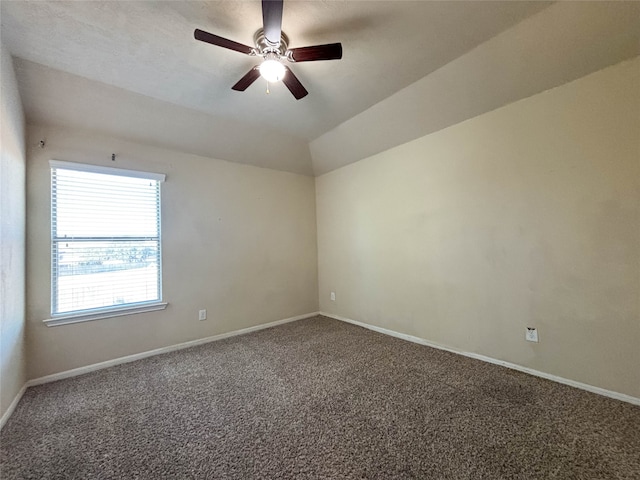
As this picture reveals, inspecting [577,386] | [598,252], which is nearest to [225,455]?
[577,386]

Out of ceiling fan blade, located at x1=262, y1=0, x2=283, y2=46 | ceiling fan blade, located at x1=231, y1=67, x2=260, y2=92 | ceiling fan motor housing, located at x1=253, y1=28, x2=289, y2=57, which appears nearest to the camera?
ceiling fan blade, located at x1=262, y1=0, x2=283, y2=46

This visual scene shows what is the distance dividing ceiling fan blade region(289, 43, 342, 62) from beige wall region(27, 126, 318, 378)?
2218mm

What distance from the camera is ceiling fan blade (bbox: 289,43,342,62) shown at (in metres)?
1.76

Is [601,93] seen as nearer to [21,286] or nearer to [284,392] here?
[284,392]

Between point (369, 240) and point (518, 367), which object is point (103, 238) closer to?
point (369, 240)

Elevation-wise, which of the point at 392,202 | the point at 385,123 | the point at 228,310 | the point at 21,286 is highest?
the point at 385,123

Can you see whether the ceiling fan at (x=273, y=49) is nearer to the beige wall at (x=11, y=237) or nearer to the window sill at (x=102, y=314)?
the beige wall at (x=11, y=237)

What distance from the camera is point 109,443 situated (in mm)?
1690

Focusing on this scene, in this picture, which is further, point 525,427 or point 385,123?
point 385,123

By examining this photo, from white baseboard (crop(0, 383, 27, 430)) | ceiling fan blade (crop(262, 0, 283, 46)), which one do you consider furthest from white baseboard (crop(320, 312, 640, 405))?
white baseboard (crop(0, 383, 27, 430))

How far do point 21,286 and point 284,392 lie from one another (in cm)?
243

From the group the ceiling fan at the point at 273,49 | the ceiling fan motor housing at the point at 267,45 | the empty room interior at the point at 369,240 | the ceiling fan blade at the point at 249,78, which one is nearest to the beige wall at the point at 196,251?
the empty room interior at the point at 369,240

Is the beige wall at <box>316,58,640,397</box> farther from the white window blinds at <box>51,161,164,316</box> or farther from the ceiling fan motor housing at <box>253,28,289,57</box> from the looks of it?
the white window blinds at <box>51,161,164,316</box>

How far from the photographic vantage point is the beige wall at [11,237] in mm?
1927
